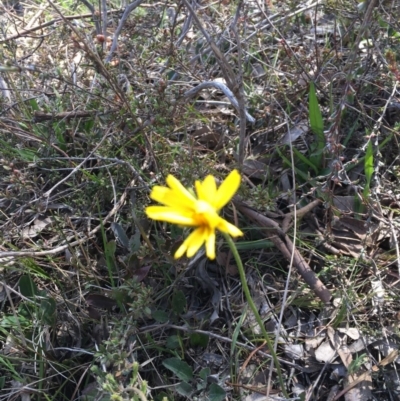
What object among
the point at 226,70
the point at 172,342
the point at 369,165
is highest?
the point at 226,70

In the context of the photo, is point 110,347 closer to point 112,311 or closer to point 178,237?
point 112,311

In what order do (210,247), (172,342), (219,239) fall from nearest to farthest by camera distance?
(210,247)
(172,342)
(219,239)

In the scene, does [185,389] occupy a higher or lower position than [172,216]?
lower

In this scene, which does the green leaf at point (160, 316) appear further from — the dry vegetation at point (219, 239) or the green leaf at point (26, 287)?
the green leaf at point (26, 287)

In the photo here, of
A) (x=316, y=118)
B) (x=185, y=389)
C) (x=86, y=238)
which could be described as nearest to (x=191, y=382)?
(x=185, y=389)

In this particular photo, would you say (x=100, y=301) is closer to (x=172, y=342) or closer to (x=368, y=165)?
(x=172, y=342)

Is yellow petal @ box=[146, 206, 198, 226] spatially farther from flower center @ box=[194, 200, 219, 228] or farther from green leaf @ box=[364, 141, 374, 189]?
green leaf @ box=[364, 141, 374, 189]

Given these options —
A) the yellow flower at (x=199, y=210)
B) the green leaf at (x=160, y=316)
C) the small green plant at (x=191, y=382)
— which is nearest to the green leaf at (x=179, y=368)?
the small green plant at (x=191, y=382)
